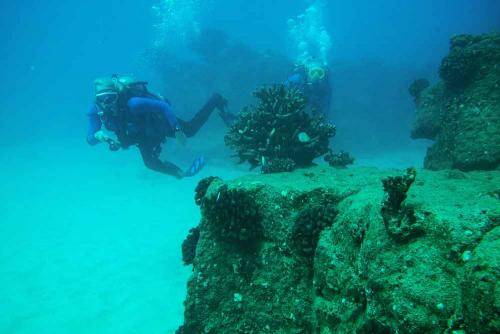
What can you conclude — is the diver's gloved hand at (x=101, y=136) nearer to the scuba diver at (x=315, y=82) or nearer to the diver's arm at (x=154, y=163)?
the diver's arm at (x=154, y=163)

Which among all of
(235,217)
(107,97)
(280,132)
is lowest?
(235,217)

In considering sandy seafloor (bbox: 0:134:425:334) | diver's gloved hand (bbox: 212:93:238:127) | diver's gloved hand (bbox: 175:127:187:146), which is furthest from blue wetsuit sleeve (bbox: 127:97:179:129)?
sandy seafloor (bbox: 0:134:425:334)

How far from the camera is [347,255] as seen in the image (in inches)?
126

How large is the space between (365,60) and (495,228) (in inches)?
1043

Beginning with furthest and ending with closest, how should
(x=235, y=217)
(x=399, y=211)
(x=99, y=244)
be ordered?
(x=99, y=244), (x=235, y=217), (x=399, y=211)

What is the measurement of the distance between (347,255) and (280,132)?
3.84 metres

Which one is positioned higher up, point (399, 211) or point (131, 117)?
point (131, 117)

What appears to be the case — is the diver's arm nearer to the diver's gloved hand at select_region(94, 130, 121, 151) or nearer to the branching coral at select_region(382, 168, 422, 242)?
the diver's gloved hand at select_region(94, 130, 121, 151)

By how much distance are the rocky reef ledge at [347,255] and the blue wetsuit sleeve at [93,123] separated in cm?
578

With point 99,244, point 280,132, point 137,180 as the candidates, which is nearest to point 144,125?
point 280,132

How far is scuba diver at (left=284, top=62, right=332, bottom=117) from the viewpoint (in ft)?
37.0

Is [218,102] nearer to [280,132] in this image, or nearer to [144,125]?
[144,125]

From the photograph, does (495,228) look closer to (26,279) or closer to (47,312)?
(47,312)

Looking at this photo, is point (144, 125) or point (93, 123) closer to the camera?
point (144, 125)
